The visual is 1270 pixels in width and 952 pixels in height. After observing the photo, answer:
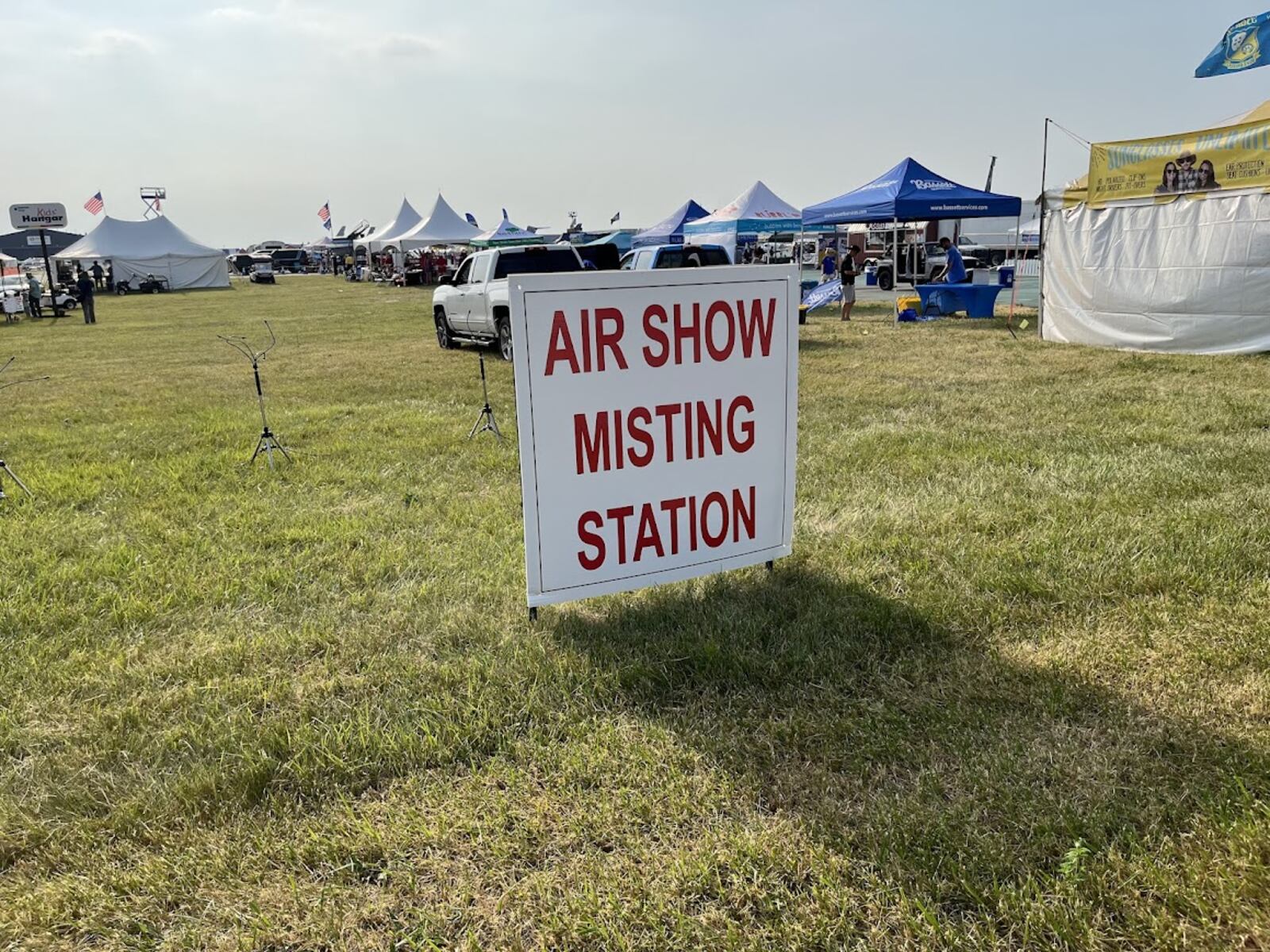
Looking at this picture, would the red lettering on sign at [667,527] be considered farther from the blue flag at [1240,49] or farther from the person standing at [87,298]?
the person standing at [87,298]

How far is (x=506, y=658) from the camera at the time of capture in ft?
11.0

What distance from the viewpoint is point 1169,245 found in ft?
39.1

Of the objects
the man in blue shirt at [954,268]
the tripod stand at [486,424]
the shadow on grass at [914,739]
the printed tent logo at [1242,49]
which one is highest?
the printed tent logo at [1242,49]

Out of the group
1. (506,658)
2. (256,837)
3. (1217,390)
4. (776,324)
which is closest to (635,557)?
(506,658)

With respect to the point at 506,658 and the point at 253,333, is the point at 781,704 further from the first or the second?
the point at 253,333

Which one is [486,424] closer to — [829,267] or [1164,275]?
[1164,275]

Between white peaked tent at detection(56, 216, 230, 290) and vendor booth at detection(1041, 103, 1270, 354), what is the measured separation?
4352 centimetres

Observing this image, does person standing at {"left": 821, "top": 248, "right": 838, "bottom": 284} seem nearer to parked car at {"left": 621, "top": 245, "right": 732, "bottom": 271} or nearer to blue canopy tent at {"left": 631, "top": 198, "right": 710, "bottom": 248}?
blue canopy tent at {"left": 631, "top": 198, "right": 710, "bottom": 248}

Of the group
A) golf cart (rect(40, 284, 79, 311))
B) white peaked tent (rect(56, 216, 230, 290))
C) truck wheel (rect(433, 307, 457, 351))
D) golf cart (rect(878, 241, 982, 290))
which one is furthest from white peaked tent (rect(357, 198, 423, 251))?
truck wheel (rect(433, 307, 457, 351))

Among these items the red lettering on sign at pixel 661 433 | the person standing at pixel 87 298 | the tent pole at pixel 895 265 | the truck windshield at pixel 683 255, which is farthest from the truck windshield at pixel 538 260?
the person standing at pixel 87 298

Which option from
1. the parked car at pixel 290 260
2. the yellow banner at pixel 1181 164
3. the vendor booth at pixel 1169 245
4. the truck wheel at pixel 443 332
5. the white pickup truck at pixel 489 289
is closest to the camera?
the yellow banner at pixel 1181 164

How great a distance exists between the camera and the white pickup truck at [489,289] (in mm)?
13219

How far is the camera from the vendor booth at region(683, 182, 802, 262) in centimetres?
2345

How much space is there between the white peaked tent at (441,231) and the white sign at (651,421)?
1860 inches
